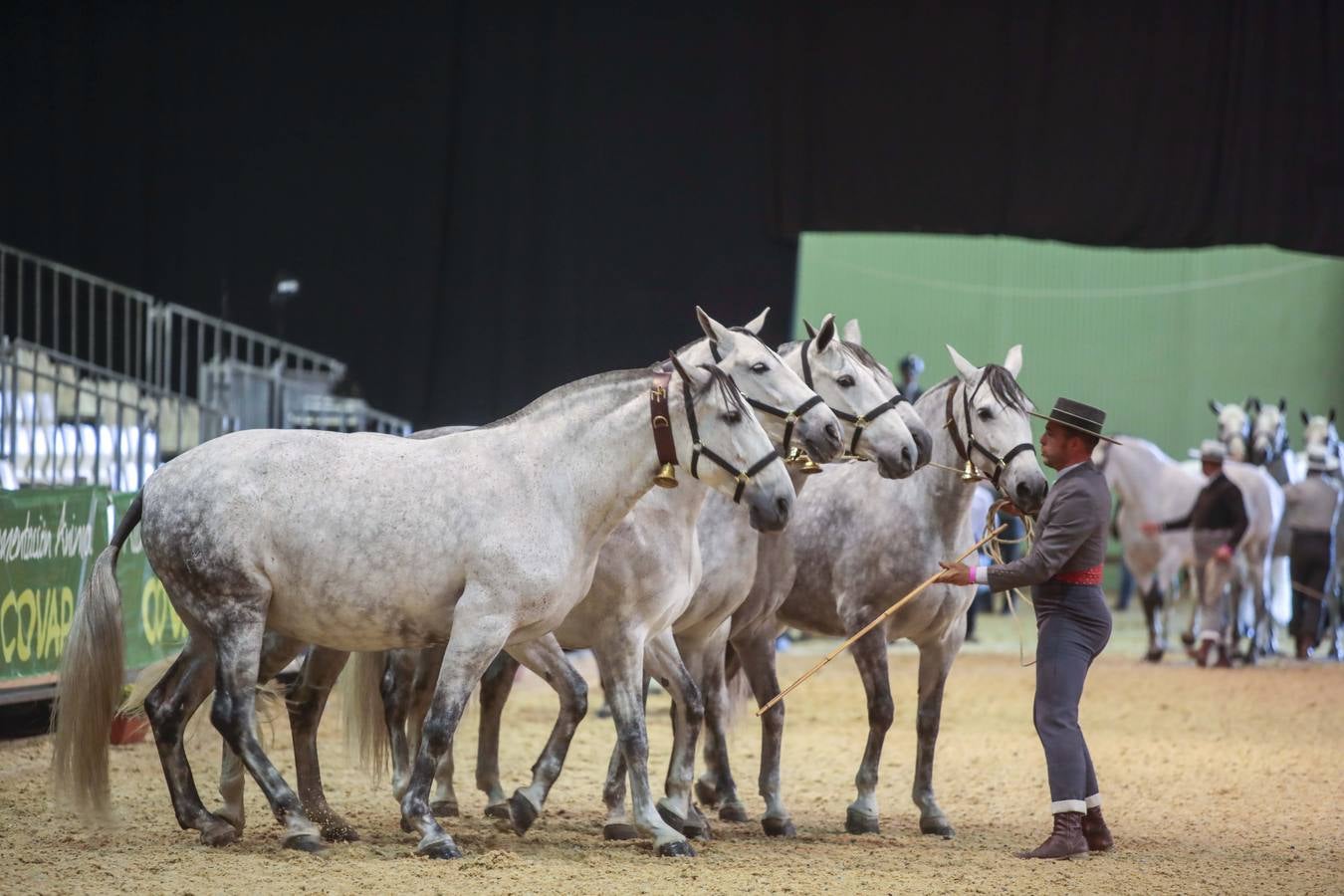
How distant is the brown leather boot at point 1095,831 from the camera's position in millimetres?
6172

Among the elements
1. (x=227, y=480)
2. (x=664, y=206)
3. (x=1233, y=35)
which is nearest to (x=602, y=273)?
(x=664, y=206)

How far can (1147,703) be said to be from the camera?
481 inches

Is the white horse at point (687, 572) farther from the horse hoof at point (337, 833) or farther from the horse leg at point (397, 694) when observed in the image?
the horse hoof at point (337, 833)

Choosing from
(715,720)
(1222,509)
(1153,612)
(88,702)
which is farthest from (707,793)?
(1153,612)

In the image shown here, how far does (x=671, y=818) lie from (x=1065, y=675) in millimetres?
1707

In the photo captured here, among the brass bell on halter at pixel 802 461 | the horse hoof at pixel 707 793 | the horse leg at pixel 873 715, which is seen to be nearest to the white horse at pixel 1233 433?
the horse leg at pixel 873 715

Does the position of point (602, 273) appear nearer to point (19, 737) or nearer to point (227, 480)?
point (19, 737)

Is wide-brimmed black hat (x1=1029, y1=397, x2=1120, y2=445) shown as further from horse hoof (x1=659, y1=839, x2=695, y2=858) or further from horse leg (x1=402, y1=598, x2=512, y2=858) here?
horse leg (x1=402, y1=598, x2=512, y2=858)

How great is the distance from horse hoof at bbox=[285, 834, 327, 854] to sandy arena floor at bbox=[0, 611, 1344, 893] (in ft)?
0.16

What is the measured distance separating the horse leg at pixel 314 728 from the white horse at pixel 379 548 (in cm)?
48

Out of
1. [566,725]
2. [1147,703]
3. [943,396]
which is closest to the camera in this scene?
[566,725]

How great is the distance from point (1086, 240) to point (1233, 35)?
90.6 inches

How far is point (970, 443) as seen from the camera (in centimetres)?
685

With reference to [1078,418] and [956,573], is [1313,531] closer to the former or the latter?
[1078,418]
